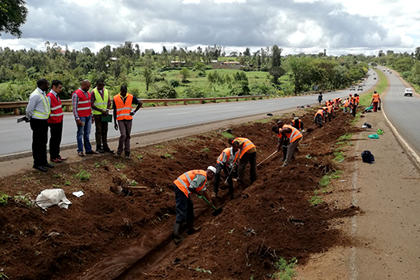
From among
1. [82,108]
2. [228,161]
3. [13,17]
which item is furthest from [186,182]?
[13,17]

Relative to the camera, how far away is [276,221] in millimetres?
6285

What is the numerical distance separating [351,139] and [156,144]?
807cm

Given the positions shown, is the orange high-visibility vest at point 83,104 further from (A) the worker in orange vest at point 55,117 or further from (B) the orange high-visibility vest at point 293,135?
(B) the orange high-visibility vest at point 293,135

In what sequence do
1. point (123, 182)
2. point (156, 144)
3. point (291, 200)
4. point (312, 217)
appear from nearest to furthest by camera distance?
point (312, 217) → point (291, 200) → point (123, 182) → point (156, 144)

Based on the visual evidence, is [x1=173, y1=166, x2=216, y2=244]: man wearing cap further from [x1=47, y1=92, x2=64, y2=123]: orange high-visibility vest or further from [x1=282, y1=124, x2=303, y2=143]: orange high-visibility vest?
[x1=282, y1=124, x2=303, y2=143]: orange high-visibility vest

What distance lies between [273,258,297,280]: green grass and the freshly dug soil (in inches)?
3.6

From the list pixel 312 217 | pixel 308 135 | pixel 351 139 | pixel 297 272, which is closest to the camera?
pixel 297 272

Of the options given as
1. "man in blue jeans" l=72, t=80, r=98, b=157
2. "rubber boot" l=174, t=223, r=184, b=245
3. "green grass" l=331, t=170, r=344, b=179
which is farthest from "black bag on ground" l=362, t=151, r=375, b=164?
"man in blue jeans" l=72, t=80, r=98, b=157

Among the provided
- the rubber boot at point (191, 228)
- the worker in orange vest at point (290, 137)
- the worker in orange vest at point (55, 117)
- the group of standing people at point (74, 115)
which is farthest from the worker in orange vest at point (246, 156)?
the worker in orange vest at point (55, 117)

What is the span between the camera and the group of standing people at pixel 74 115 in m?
6.77

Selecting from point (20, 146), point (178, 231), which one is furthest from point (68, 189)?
point (20, 146)

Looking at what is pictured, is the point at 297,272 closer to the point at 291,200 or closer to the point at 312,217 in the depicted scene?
the point at 312,217

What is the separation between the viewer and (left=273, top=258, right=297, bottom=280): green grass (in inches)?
179

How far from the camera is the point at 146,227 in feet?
24.1
